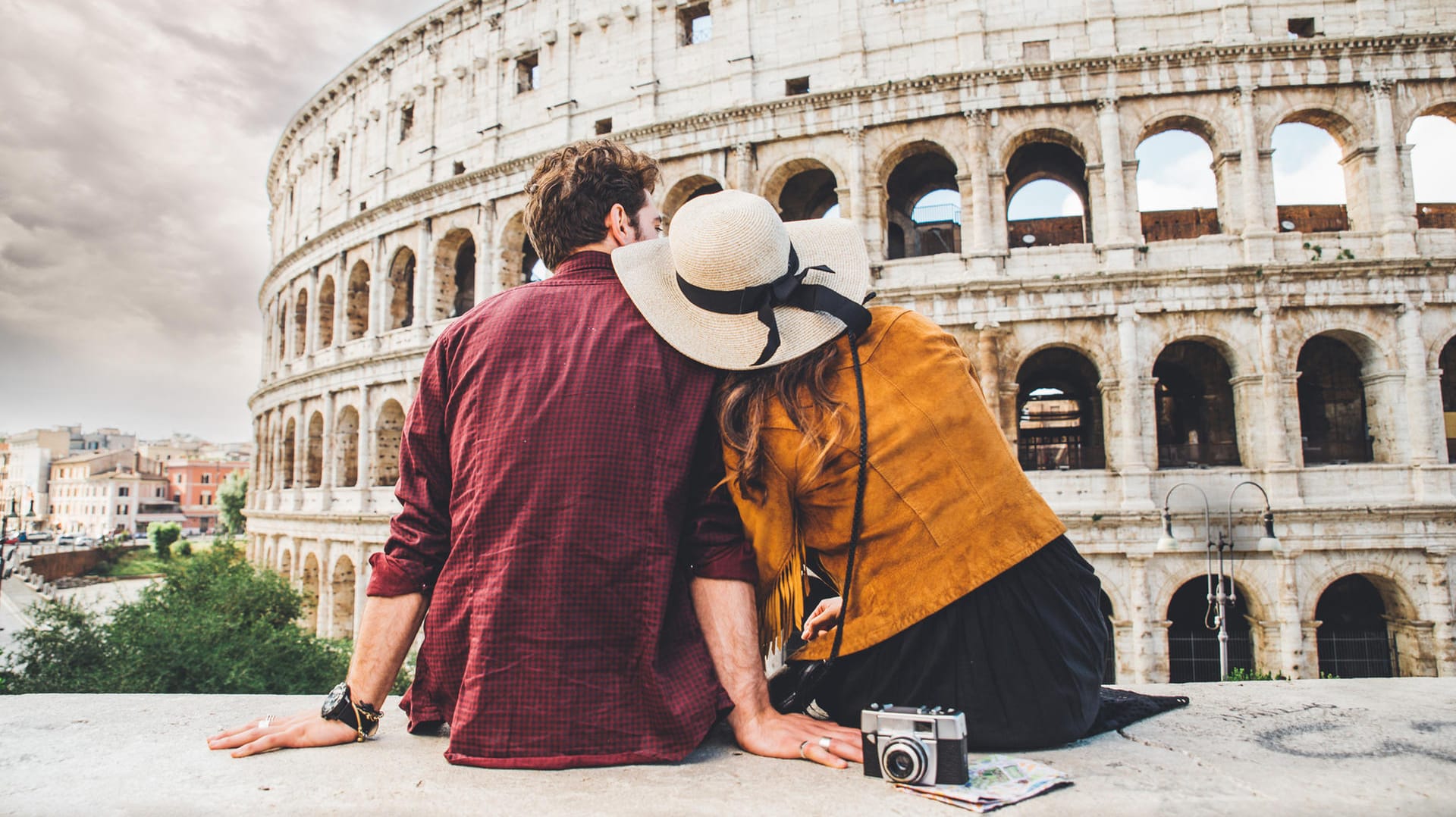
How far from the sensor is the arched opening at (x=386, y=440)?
59.7ft

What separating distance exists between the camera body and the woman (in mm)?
301

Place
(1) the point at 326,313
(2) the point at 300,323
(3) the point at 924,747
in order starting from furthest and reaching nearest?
1. (2) the point at 300,323
2. (1) the point at 326,313
3. (3) the point at 924,747

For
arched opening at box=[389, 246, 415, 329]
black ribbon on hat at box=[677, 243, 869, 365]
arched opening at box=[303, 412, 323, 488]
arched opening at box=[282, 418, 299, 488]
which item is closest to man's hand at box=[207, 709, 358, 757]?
black ribbon on hat at box=[677, 243, 869, 365]

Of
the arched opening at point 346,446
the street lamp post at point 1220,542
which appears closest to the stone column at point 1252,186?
the street lamp post at point 1220,542

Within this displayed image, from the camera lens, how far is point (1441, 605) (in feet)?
38.8

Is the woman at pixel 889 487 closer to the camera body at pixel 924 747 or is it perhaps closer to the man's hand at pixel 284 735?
the camera body at pixel 924 747

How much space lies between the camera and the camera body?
1582mm

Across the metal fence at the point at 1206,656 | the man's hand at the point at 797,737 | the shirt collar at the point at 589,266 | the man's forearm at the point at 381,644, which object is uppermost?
the shirt collar at the point at 589,266

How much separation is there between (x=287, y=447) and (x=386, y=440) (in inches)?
224

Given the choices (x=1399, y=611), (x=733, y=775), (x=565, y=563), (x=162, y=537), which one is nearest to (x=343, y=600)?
(x=565, y=563)

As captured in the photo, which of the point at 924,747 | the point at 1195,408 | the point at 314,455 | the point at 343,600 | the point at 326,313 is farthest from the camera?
the point at 326,313

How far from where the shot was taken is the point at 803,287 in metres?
1.97

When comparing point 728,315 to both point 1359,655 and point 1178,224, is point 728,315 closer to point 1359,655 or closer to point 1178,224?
point 1178,224

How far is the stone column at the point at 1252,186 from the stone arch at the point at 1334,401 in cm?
197
